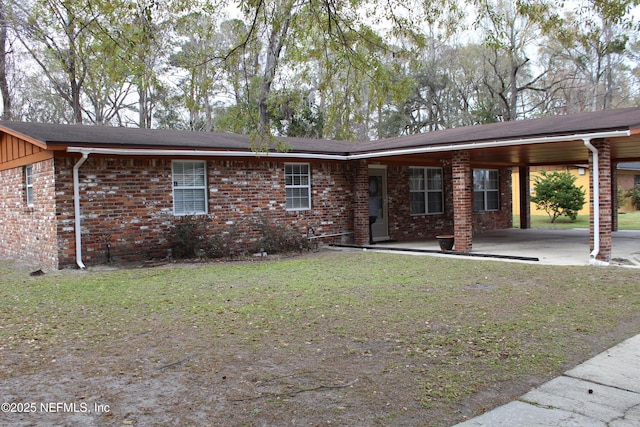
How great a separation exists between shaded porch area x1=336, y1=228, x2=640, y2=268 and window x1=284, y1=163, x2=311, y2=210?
6.88ft

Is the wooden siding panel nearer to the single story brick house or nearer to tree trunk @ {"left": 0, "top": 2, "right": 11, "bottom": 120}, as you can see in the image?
the single story brick house

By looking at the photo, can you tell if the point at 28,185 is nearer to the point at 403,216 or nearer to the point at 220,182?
the point at 220,182

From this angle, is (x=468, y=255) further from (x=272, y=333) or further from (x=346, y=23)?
(x=272, y=333)

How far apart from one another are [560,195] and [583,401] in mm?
22098

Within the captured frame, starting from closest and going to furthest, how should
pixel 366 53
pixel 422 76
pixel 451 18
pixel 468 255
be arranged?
pixel 451 18, pixel 366 53, pixel 468 255, pixel 422 76

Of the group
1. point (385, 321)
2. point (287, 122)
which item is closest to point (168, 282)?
point (385, 321)

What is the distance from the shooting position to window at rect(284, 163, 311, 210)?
572 inches

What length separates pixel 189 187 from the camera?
1274cm

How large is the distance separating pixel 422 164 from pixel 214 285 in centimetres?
1037

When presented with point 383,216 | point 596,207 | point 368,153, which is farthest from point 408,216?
point 596,207

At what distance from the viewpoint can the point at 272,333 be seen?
5895 millimetres

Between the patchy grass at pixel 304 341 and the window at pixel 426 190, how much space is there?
26.1 ft

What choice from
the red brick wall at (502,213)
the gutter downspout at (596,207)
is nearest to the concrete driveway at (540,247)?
the gutter downspout at (596,207)

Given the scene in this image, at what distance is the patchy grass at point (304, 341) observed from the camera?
4.06 metres
